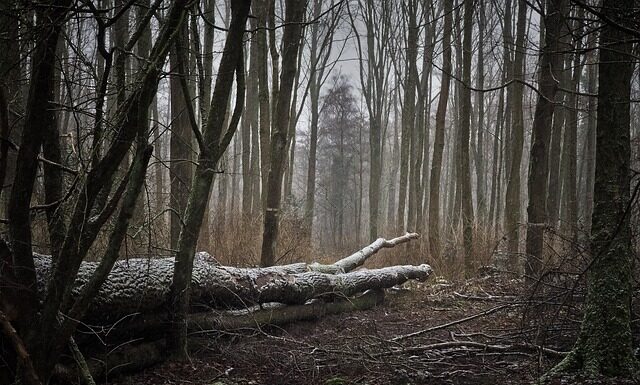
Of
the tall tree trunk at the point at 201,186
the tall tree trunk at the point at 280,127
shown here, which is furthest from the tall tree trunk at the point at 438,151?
the tall tree trunk at the point at 201,186

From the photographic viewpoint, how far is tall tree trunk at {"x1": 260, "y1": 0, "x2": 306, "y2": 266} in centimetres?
689

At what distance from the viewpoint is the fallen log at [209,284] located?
3.93 metres

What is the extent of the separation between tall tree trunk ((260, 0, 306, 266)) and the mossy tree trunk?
4274 mm

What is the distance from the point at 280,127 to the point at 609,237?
4.59 m

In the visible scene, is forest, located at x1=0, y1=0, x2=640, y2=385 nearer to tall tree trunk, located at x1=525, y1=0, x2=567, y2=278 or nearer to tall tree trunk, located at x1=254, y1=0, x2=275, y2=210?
tall tree trunk, located at x1=525, y1=0, x2=567, y2=278

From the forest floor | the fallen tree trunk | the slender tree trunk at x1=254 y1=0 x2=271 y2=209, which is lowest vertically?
the forest floor

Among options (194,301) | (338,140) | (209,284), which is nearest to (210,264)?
(209,284)

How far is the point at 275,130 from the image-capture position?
22.8 feet

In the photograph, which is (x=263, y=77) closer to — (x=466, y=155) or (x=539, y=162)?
(x=466, y=155)

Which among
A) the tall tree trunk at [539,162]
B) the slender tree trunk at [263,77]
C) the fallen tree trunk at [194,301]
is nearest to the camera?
the fallen tree trunk at [194,301]

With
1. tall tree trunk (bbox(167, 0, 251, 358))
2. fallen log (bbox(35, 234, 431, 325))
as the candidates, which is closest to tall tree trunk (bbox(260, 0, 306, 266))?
fallen log (bbox(35, 234, 431, 325))

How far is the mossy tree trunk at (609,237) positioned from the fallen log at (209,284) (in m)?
2.95

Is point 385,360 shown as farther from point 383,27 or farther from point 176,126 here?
point 383,27

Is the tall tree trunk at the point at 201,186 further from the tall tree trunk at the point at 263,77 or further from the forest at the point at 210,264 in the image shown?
the tall tree trunk at the point at 263,77
